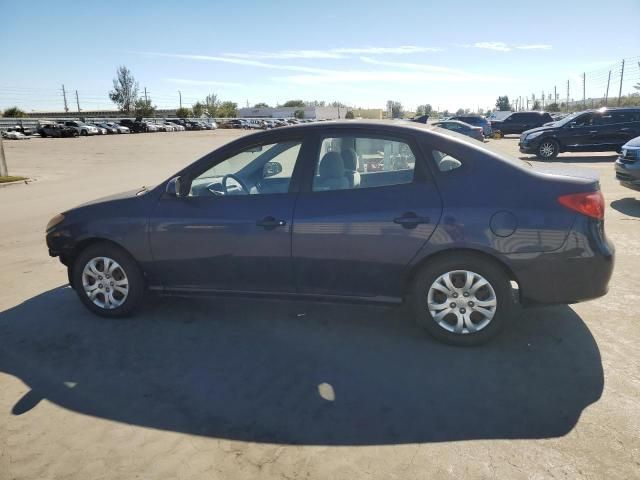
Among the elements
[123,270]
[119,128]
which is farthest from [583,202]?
[119,128]

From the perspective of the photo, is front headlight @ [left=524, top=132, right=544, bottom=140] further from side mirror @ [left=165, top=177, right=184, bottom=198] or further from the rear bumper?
side mirror @ [left=165, top=177, right=184, bottom=198]

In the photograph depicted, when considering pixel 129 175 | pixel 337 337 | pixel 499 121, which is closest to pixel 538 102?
pixel 499 121

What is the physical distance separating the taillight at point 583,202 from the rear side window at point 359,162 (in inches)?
45.6

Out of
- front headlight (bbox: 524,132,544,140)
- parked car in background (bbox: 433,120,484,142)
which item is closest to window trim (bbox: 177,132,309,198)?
front headlight (bbox: 524,132,544,140)

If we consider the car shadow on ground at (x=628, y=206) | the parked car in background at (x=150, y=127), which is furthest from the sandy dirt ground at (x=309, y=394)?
the parked car in background at (x=150, y=127)

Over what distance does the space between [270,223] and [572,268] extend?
2.26 m

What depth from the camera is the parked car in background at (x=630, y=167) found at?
336 inches

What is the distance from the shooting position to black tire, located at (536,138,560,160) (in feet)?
57.7

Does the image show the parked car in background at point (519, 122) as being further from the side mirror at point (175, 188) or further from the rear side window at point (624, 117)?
the side mirror at point (175, 188)

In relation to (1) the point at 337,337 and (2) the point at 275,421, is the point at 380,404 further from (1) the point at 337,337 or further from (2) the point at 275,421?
Answer: (1) the point at 337,337

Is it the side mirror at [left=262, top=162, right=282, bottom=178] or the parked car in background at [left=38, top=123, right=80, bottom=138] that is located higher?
the parked car in background at [left=38, top=123, right=80, bottom=138]

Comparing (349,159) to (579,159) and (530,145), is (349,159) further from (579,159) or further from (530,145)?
(579,159)

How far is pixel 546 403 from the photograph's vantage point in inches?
118

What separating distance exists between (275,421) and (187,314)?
193cm
